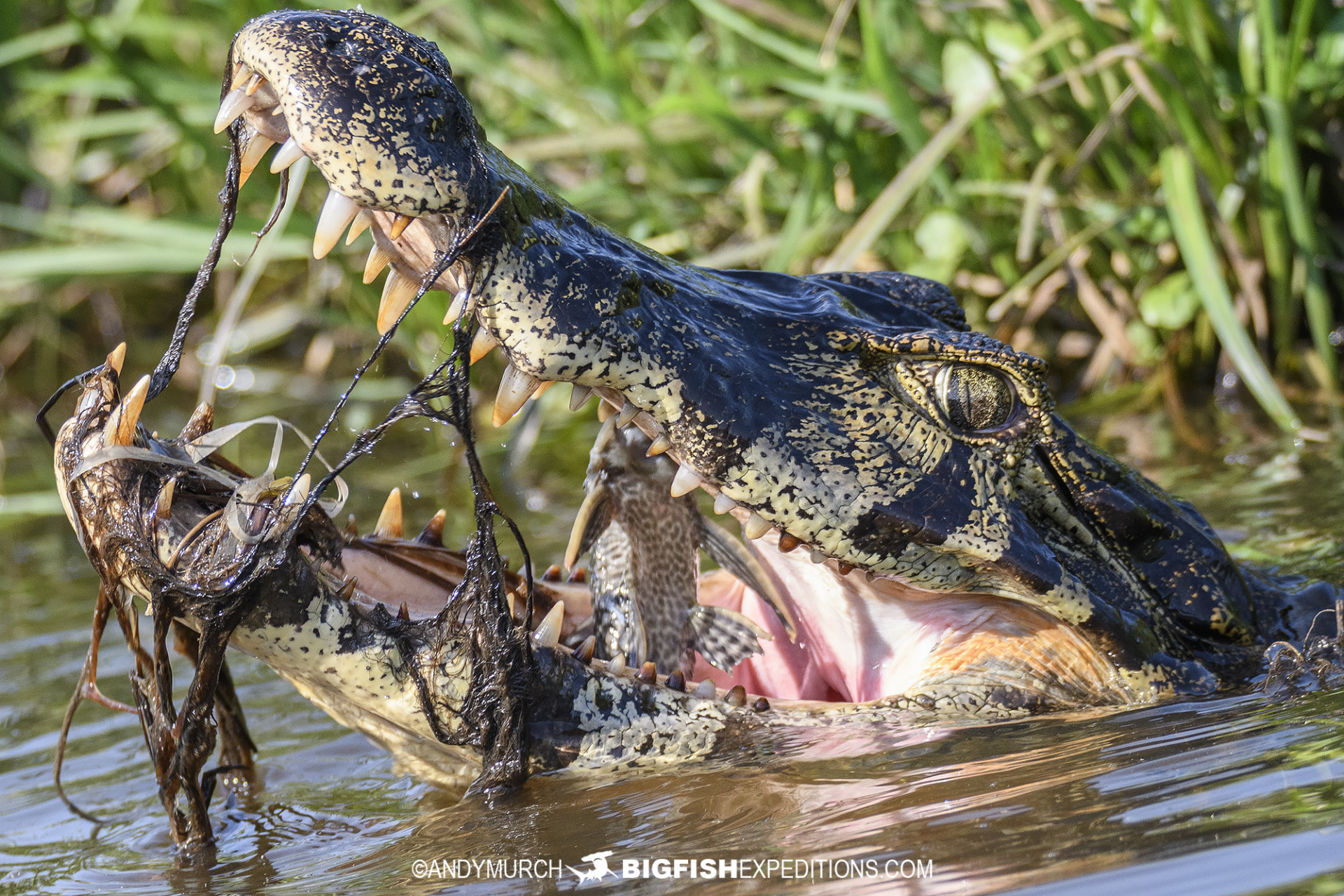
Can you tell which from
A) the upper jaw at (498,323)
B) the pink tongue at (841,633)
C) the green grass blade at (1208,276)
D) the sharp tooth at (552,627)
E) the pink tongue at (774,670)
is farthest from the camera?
the green grass blade at (1208,276)

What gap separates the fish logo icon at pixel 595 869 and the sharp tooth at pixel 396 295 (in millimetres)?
766

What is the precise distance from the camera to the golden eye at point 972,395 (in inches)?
85.0

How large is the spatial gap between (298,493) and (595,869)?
653 millimetres

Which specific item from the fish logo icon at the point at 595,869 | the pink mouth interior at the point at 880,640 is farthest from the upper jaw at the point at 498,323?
the fish logo icon at the point at 595,869

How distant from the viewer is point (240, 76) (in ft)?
5.90

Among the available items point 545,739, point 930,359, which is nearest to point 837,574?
point 930,359

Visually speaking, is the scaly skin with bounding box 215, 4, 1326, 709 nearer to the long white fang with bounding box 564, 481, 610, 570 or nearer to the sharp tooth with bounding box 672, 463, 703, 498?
the sharp tooth with bounding box 672, 463, 703, 498

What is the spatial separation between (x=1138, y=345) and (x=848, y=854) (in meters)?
3.21

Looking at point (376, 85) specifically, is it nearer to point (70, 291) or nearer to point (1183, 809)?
point (1183, 809)

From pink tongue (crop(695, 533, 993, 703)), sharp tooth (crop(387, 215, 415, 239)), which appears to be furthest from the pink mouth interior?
sharp tooth (crop(387, 215, 415, 239))

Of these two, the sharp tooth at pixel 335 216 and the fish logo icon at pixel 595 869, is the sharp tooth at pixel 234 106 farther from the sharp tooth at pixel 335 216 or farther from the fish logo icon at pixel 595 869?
the fish logo icon at pixel 595 869

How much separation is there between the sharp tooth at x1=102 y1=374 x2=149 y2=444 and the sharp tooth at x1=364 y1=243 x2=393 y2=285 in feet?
1.09

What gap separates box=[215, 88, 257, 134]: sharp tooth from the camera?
5.85ft

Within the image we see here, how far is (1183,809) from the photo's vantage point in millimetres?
1709
